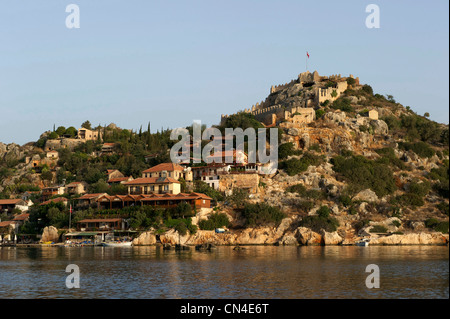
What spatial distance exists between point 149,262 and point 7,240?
44148 mm

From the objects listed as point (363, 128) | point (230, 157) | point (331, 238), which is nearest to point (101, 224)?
point (230, 157)

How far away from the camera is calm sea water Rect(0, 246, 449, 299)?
31875 mm

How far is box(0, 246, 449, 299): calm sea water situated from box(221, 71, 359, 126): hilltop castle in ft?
182

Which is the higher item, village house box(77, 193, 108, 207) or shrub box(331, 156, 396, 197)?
shrub box(331, 156, 396, 197)

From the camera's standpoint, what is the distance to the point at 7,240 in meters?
84.2

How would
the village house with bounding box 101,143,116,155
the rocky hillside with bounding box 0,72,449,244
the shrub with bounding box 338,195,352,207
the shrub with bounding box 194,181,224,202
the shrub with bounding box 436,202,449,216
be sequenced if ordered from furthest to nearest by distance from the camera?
the village house with bounding box 101,143,116,155 → the shrub with bounding box 194,181,224,202 → the shrub with bounding box 436,202,449,216 → the shrub with bounding box 338,195,352,207 → the rocky hillside with bounding box 0,72,449,244

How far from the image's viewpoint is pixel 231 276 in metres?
38.9

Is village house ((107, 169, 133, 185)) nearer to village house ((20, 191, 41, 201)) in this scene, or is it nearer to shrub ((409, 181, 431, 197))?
village house ((20, 191, 41, 201))

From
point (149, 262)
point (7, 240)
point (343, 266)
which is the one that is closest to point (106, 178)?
point (7, 240)

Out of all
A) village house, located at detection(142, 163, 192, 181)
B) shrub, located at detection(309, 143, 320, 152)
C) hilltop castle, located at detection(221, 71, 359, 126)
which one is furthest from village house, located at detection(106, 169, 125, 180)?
shrub, located at detection(309, 143, 320, 152)

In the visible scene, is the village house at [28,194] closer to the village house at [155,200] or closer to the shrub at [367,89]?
the village house at [155,200]

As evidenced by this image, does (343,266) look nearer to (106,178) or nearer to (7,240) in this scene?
(7,240)

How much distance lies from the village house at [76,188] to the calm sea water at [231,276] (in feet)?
140
